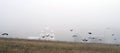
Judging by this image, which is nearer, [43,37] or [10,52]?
[10,52]

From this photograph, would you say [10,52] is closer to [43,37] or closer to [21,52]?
[21,52]

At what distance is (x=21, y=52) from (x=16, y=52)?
25.9 inches

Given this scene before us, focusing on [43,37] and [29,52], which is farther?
[43,37]

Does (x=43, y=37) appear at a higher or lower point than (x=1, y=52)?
higher

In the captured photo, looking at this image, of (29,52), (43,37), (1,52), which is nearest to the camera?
(1,52)

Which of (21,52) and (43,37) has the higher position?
(43,37)

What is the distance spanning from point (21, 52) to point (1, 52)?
170cm

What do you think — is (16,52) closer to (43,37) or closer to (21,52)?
(21,52)

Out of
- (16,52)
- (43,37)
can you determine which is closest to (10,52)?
(16,52)

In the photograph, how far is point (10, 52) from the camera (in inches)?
930

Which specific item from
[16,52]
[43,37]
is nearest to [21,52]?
[16,52]

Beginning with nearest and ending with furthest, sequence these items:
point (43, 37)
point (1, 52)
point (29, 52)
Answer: point (1, 52), point (29, 52), point (43, 37)

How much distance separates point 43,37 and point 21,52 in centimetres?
8601

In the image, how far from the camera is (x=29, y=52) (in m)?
24.8
